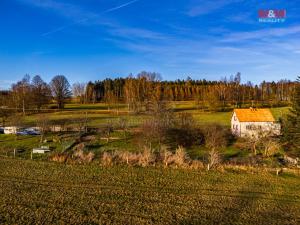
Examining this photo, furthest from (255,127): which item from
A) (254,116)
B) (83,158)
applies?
(83,158)

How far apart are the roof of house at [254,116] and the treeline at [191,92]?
24825 mm

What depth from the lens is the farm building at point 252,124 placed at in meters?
43.8

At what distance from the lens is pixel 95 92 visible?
111438 millimetres

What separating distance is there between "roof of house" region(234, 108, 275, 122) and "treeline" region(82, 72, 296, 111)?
2483cm

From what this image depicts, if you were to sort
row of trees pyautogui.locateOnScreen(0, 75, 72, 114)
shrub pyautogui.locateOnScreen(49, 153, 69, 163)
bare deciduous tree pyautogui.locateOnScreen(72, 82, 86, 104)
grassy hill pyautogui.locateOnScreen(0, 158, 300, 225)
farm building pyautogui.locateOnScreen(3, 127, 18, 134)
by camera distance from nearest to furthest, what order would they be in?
grassy hill pyautogui.locateOnScreen(0, 158, 300, 225), shrub pyautogui.locateOnScreen(49, 153, 69, 163), farm building pyautogui.locateOnScreen(3, 127, 18, 134), row of trees pyautogui.locateOnScreen(0, 75, 72, 114), bare deciduous tree pyautogui.locateOnScreen(72, 82, 86, 104)

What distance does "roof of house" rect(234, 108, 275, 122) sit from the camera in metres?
45.2

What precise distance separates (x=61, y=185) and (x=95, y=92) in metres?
95.6

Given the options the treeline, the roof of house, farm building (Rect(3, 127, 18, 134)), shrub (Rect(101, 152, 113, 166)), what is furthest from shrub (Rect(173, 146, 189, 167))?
the treeline

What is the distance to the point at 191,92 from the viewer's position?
109 metres

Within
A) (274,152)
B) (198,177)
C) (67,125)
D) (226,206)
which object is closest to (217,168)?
(198,177)

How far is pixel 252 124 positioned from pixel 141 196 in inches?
1288

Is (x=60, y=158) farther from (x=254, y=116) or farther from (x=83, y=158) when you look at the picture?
(x=254, y=116)

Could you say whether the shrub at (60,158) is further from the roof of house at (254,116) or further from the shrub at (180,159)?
the roof of house at (254,116)

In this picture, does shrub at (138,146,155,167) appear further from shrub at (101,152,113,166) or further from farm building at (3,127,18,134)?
farm building at (3,127,18,134)
